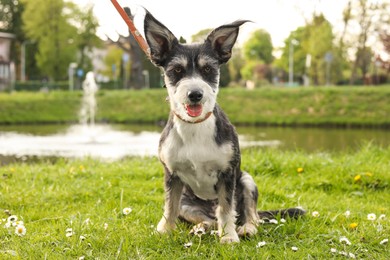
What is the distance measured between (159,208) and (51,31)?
1967 inches

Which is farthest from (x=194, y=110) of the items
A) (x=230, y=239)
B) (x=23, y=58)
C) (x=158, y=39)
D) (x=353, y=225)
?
(x=23, y=58)

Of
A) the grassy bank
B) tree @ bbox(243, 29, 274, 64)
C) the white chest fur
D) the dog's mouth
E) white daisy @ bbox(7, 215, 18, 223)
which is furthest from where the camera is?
tree @ bbox(243, 29, 274, 64)

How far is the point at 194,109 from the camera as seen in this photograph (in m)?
4.00

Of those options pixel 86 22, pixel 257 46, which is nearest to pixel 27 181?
pixel 86 22

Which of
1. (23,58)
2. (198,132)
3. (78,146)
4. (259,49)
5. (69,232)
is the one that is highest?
(259,49)

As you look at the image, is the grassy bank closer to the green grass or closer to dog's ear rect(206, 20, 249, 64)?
the green grass

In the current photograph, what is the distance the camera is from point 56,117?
32.7 meters

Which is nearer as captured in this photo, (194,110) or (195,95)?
(195,95)

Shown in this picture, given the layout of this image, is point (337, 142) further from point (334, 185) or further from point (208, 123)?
point (208, 123)

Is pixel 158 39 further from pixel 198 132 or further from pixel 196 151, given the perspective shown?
pixel 196 151

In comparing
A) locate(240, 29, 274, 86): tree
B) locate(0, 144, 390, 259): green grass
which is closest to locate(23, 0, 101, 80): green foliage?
locate(0, 144, 390, 259): green grass

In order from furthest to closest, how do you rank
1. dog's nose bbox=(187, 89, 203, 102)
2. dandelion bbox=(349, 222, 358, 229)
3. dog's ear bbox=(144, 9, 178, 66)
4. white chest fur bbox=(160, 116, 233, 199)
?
dandelion bbox=(349, 222, 358, 229) → white chest fur bbox=(160, 116, 233, 199) → dog's ear bbox=(144, 9, 178, 66) → dog's nose bbox=(187, 89, 203, 102)

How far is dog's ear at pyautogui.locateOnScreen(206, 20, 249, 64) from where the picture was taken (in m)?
4.14

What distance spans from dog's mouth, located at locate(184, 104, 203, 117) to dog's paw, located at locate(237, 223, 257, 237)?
1.21 m
